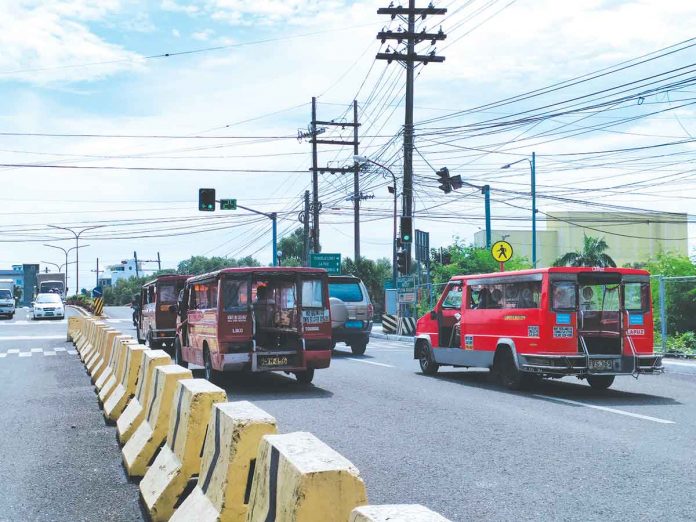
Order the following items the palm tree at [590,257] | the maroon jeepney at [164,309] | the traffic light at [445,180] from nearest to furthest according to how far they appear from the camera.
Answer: the maroon jeepney at [164,309] → the traffic light at [445,180] → the palm tree at [590,257]

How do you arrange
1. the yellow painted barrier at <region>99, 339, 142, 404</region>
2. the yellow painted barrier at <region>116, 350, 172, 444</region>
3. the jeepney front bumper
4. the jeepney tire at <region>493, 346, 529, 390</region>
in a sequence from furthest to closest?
the jeepney tire at <region>493, 346, 529, 390</region> < the jeepney front bumper < the yellow painted barrier at <region>99, 339, 142, 404</region> < the yellow painted barrier at <region>116, 350, 172, 444</region>

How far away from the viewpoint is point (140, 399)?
8734 millimetres

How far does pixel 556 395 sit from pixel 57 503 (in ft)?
30.5

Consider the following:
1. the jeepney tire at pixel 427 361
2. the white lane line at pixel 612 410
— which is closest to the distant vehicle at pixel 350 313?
the jeepney tire at pixel 427 361

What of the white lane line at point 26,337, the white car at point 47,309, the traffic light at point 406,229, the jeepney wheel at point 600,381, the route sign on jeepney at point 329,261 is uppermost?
the traffic light at point 406,229

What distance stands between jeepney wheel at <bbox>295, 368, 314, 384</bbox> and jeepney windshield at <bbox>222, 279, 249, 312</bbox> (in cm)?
186

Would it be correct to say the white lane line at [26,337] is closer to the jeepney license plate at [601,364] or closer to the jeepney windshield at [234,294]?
the jeepney windshield at [234,294]

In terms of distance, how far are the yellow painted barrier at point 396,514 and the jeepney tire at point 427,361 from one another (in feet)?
46.7

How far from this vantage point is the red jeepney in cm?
1325

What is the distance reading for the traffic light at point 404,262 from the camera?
107 ft

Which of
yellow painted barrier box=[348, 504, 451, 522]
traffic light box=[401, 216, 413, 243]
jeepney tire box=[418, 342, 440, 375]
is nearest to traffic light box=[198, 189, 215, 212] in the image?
A: traffic light box=[401, 216, 413, 243]

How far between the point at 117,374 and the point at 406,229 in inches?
823

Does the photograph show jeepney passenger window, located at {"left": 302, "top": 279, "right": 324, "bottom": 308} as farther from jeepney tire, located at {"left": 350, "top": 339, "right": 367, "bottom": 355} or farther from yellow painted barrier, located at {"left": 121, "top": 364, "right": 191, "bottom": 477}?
jeepney tire, located at {"left": 350, "top": 339, "right": 367, "bottom": 355}

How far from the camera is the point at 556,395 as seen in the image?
13.8 meters
